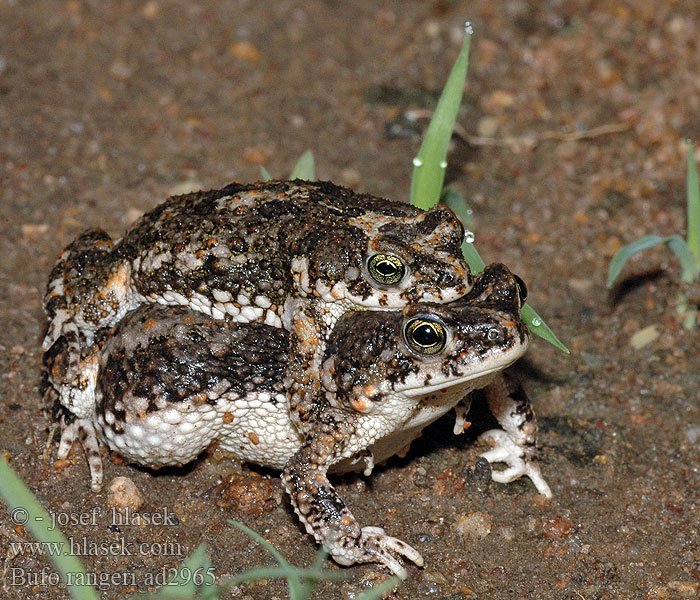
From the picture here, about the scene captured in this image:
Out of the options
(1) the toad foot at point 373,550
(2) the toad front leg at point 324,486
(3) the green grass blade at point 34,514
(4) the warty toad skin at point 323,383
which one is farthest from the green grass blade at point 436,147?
(3) the green grass blade at point 34,514

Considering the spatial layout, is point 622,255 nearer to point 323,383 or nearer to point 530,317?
point 530,317

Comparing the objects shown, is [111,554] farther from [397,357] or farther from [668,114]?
[668,114]

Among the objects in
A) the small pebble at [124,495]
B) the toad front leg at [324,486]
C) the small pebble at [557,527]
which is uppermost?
the toad front leg at [324,486]

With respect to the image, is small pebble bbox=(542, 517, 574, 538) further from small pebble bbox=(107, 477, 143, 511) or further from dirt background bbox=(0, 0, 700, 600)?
small pebble bbox=(107, 477, 143, 511)

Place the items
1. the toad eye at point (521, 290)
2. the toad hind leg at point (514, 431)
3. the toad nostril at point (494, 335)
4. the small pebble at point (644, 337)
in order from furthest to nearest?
1. the small pebble at point (644, 337)
2. the toad hind leg at point (514, 431)
3. the toad eye at point (521, 290)
4. the toad nostril at point (494, 335)

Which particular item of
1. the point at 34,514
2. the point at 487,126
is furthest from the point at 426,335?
the point at 487,126

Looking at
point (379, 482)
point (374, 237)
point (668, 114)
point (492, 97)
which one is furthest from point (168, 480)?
point (668, 114)

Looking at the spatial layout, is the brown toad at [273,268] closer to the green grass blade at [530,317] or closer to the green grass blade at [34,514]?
the green grass blade at [530,317]
